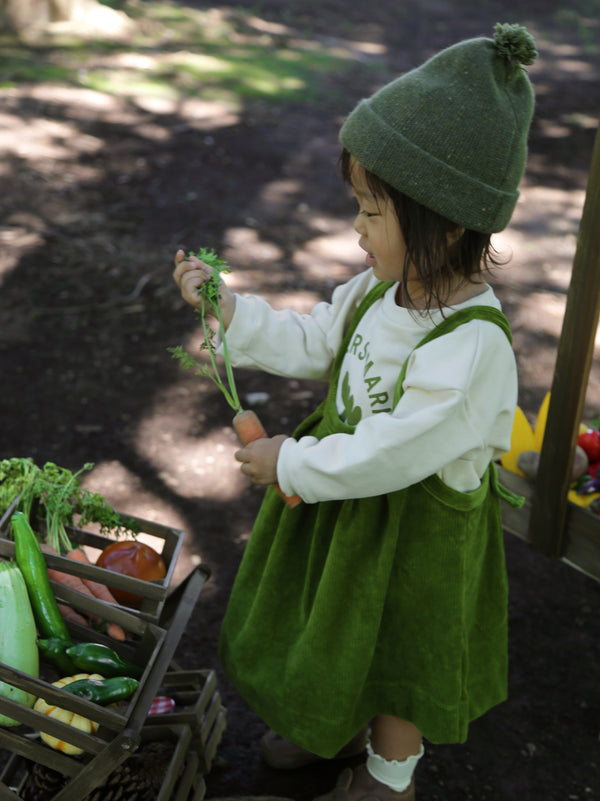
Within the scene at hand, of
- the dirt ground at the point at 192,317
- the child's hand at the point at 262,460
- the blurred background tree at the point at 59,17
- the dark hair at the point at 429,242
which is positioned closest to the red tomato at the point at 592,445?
the dirt ground at the point at 192,317

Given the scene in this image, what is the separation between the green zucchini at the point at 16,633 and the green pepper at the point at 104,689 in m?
0.09

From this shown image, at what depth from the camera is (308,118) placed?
22.8ft

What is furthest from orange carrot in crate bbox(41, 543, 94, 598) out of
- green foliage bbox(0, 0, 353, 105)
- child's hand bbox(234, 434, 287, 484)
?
green foliage bbox(0, 0, 353, 105)

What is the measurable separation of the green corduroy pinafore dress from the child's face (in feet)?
0.53

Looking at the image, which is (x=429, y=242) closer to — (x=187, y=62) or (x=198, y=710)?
(x=198, y=710)

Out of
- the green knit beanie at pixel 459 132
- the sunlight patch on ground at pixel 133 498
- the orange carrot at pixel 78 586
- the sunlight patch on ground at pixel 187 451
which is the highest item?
the green knit beanie at pixel 459 132

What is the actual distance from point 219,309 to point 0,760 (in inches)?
49.0

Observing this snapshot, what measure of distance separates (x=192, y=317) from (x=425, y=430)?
269cm

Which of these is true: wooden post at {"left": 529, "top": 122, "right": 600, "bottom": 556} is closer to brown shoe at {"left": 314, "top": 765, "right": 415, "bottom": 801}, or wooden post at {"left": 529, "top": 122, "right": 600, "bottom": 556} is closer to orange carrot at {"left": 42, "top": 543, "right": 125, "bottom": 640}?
brown shoe at {"left": 314, "top": 765, "right": 415, "bottom": 801}

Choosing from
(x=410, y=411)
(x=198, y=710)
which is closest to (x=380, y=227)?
(x=410, y=411)

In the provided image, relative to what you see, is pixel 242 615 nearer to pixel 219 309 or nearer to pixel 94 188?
pixel 219 309

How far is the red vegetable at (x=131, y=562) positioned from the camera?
1.99 m

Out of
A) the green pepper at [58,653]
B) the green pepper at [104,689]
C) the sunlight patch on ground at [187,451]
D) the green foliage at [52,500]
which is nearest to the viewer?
the green pepper at [104,689]

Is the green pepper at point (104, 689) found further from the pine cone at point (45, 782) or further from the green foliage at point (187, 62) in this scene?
the green foliage at point (187, 62)
